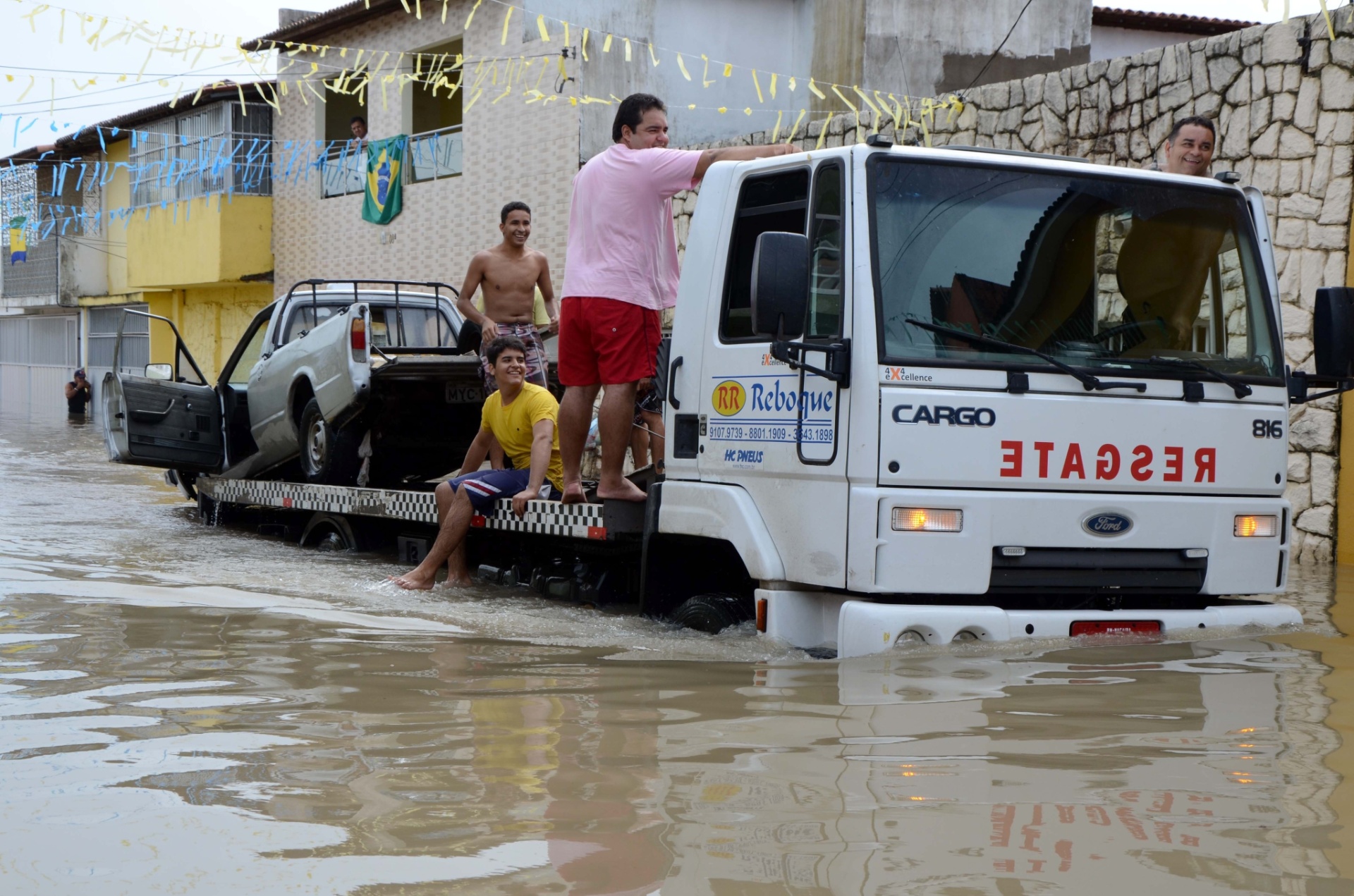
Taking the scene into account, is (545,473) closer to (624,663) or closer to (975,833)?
(624,663)

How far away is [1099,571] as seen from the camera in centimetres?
538

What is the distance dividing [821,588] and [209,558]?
5377mm

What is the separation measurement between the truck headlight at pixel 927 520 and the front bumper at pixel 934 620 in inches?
10.6

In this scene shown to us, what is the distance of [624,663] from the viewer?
5.45 metres

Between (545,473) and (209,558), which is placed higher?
(545,473)

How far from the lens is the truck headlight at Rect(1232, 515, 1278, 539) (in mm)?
5613

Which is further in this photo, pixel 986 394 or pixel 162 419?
pixel 162 419

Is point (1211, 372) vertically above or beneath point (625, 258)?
beneath

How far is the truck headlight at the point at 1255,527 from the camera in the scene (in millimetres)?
5613

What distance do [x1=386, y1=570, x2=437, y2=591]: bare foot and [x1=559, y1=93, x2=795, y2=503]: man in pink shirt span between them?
6.18 feet

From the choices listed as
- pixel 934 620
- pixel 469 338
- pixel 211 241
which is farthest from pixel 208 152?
pixel 934 620

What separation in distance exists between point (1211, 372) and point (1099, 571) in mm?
861

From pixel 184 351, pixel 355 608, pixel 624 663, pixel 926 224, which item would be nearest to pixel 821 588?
pixel 624 663

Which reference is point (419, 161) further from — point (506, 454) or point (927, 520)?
point (927, 520)
